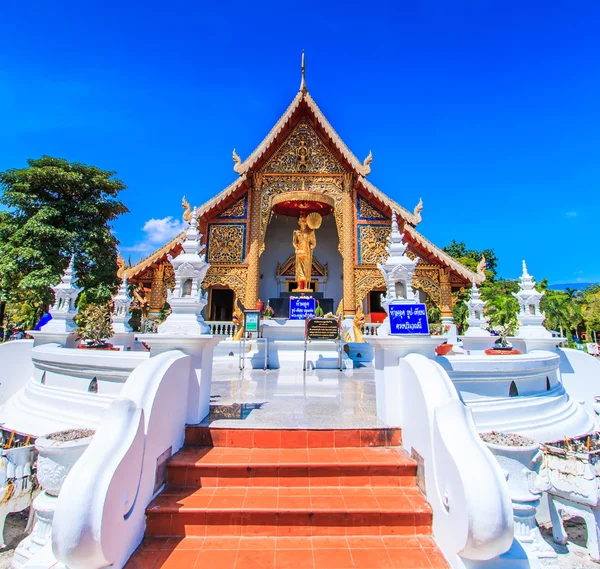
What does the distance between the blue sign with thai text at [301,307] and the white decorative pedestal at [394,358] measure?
5.71m

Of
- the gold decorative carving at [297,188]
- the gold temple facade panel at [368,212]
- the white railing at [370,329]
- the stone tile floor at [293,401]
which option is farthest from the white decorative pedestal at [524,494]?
the gold temple facade panel at [368,212]

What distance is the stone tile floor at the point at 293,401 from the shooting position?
318 centimetres

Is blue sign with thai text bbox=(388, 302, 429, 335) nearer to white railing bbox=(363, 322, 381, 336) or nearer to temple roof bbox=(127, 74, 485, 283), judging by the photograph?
white railing bbox=(363, 322, 381, 336)

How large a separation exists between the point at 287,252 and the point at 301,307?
6038mm

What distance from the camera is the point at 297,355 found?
8031 millimetres

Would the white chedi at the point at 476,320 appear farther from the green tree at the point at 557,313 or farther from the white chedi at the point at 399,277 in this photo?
the green tree at the point at 557,313

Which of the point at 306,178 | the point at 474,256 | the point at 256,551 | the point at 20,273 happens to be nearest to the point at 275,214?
the point at 306,178

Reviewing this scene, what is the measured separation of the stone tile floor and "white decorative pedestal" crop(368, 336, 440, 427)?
0.14 m

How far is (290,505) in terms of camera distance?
91.3 inches

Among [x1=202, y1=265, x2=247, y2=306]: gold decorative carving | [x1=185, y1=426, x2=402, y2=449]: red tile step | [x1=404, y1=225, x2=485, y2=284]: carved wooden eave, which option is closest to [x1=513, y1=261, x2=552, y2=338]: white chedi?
[x1=185, y1=426, x2=402, y2=449]: red tile step

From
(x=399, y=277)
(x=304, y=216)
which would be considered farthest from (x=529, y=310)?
(x=304, y=216)

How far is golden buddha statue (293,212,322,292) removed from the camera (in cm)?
1059

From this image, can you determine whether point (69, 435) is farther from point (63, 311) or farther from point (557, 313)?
point (557, 313)

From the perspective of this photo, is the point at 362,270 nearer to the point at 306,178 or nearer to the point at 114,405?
the point at 306,178
